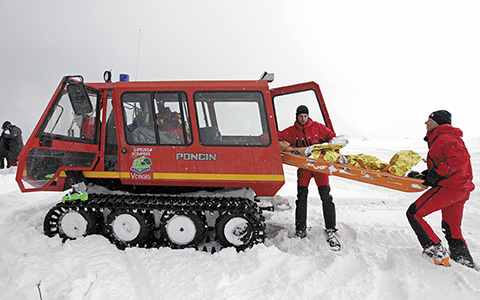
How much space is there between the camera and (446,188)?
9.68 ft

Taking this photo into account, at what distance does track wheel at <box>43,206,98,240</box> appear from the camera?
3.53 m

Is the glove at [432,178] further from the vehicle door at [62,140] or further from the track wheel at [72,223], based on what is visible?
the track wheel at [72,223]

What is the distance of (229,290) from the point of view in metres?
2.49

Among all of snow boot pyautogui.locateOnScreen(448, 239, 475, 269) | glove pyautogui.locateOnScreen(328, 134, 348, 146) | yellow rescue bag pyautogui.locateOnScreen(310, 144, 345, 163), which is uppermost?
glove pyautogui.locateOnScreen(328, 134, 348, 146)

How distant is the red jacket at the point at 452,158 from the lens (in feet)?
9.27

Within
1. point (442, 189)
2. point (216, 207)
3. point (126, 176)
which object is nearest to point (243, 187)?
point (216, 207)

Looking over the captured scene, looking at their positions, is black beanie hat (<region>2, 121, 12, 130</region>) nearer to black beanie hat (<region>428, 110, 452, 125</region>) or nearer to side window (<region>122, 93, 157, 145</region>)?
side window (<region>122, 93, 157, 145</region>)

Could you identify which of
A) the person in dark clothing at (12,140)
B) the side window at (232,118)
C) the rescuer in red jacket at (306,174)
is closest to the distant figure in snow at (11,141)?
the person in dark clothing at (12,140)

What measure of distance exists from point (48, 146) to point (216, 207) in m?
2.32

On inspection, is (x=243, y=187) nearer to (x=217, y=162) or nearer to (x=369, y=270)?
(x=217, y=162)

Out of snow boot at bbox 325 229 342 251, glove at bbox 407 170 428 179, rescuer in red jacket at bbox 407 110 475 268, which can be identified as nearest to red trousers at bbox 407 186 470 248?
rescuer in red jacket at bbox 407 110 475 268

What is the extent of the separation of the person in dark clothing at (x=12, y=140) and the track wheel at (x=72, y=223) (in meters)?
7.65

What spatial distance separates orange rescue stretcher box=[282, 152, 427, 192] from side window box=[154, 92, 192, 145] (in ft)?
4.78

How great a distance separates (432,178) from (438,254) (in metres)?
0.88
